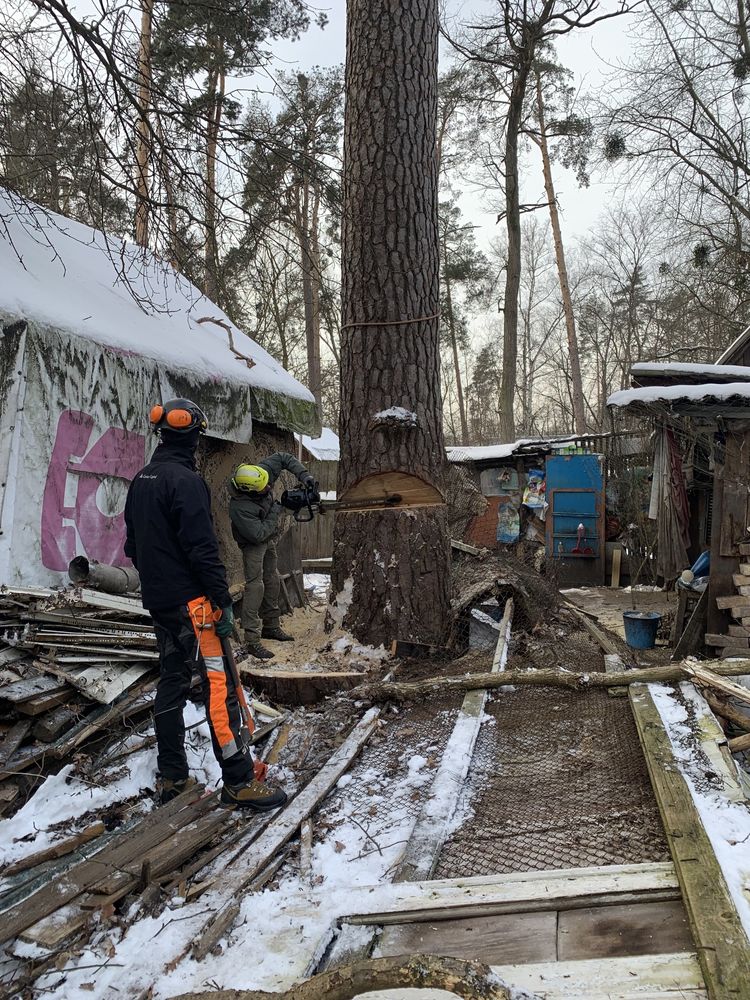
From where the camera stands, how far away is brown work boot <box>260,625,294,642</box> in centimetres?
638

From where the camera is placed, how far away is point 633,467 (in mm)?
13781

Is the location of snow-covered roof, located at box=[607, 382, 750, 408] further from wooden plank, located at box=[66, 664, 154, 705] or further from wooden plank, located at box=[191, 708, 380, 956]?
wooden plank, located at box=[66, 664, 154, 705]

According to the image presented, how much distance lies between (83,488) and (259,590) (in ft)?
5.63

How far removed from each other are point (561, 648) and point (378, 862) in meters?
3.26

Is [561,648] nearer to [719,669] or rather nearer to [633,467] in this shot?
[719,669]

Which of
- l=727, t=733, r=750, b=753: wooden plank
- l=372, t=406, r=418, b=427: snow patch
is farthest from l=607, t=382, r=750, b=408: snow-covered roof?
l=727, t=733, r=750, b=753: wooden plank

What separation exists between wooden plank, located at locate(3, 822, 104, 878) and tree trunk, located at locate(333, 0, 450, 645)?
2.49m

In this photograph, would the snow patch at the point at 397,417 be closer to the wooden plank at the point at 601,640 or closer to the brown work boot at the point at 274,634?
the brown work boot at the point at 274,634

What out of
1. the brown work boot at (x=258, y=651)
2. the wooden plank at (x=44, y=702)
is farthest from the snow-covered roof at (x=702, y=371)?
the wooden plank at (x=44, y=702)

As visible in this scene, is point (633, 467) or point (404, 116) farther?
point (633, 467)

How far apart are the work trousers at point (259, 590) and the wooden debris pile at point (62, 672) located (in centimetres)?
141

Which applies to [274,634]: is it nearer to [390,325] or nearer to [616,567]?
[390,325]

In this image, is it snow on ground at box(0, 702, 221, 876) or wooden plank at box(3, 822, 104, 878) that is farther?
snow on ground at box(0, 702, 221, 876)

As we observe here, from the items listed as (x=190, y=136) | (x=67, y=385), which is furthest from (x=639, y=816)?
(x=190, y=136)
